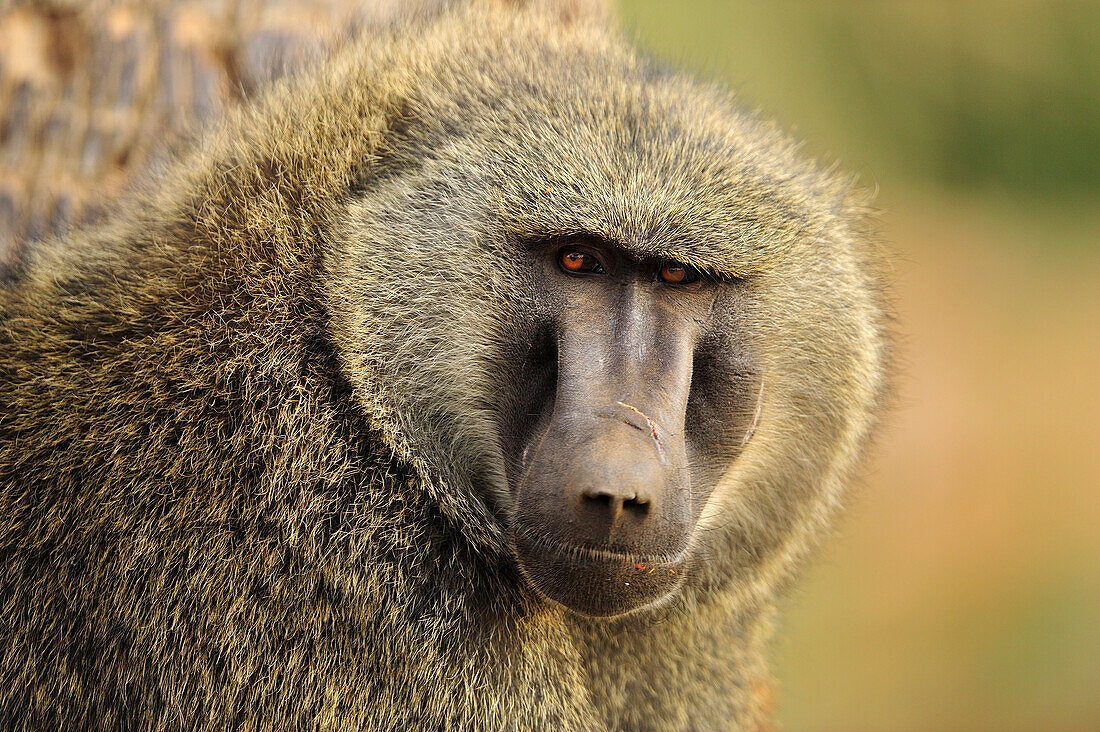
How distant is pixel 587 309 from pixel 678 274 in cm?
25

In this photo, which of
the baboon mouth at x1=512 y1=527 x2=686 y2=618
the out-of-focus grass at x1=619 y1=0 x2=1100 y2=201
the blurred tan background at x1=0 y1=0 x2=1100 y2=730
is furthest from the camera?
the out-of-focus grass at x1=619 y1=0 x2=1100 y2=201

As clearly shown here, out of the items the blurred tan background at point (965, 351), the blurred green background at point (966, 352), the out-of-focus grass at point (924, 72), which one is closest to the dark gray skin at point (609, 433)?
the blurred tan background at point (965, 351)

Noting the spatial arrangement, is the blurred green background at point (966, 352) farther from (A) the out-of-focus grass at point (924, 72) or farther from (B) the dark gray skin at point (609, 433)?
(B) the dark gray skin at point (609, 433)

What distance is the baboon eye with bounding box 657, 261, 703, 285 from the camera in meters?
2.50

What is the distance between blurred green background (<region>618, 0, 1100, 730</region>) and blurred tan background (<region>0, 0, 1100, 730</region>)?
2 centimetres

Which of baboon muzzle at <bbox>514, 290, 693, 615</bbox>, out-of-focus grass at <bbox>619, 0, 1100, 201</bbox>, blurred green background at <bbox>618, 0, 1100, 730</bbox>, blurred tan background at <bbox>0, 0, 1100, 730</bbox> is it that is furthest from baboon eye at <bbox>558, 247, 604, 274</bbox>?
out-of-focus grass at <bbox>619, 0, 1100, 201</bbox>

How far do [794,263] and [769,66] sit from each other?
8554 mm

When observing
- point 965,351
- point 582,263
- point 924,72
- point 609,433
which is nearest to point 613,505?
point 609,433

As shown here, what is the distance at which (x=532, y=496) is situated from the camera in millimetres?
2287

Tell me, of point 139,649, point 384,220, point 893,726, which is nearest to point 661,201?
point 384,220

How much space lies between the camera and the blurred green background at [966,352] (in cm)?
898

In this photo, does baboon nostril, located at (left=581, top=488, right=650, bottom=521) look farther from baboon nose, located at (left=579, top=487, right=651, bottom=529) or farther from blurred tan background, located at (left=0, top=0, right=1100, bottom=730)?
blurred tan background, located at (left=0, top=0, right=1100, bottom=730)

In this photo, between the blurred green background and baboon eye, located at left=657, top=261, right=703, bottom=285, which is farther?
the blurred green background

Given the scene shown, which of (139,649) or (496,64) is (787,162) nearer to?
(496,64)
